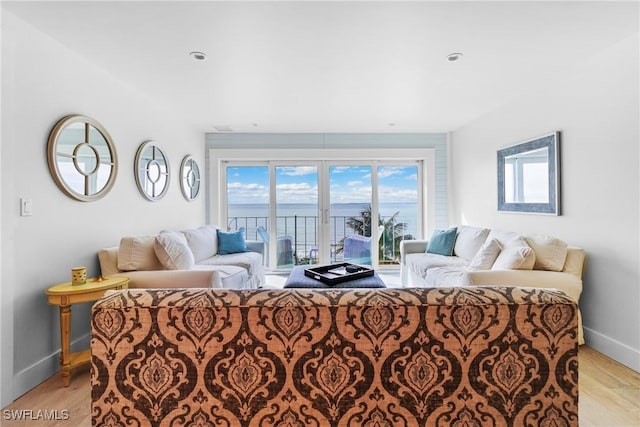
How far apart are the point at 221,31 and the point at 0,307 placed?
2.25 m

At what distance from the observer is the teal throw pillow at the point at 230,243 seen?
14.0ft

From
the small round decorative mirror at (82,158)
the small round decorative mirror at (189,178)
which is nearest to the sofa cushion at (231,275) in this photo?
the small round decorative mirror at (82,158)

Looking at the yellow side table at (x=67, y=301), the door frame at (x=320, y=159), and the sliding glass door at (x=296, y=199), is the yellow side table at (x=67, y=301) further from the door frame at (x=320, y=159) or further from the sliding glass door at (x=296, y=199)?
the sliding glass door at (x=296, y=199)

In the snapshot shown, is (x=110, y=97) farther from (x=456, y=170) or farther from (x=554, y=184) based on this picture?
(x=456, y=170)

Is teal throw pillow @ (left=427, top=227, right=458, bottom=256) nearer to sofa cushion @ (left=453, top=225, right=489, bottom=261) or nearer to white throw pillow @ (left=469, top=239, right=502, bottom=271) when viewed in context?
sofa cushion @ (left=453, top=225, right=489, bottom=261)

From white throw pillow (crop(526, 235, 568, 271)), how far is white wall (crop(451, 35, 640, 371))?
0.30 m

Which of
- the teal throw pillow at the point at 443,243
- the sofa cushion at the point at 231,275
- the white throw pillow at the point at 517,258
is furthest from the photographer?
the teal throw pillow at the point at 443,243

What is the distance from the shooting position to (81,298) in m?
2.10

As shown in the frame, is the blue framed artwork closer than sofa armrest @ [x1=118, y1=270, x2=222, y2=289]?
No

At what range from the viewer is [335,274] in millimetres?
3010

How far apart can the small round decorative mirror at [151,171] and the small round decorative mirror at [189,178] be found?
1.31 ft

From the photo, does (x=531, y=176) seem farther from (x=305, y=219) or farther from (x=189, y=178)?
(x=189, y=178)

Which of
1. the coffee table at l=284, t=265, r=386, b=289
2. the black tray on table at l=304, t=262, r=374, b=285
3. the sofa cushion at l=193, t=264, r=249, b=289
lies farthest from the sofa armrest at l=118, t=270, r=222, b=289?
the black tray on table at l=304, t=262, r=374, b=285

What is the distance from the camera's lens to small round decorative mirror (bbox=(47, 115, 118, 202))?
229cm
